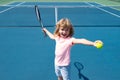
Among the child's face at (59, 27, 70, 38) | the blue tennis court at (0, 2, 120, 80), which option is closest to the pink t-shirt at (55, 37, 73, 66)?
the child's face at (59, 27, 70, 38)

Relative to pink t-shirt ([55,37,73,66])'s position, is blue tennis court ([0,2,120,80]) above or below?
below

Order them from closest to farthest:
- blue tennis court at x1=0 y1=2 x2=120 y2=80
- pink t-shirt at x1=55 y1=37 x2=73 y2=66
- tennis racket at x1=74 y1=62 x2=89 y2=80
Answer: pink t-shirt at x1=55 y1=37 x2=73 y2=66 < tennis racket at x1=74 y1=62 x2=89 y2=80 < blue tennis court at x1=0 y1=2 x2=120 y2=80

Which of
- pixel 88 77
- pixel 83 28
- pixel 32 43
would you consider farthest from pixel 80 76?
pixel 83 28

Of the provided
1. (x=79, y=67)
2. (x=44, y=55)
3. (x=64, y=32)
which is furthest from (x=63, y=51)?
(x=44, y=55)

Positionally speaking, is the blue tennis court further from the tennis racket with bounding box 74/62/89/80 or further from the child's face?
the child's face

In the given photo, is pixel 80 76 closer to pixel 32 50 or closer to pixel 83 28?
pixel 32 50

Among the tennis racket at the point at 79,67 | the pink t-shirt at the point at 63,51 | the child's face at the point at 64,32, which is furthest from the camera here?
the tennis racket at the point at 79,67

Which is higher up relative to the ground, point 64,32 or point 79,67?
point 64,32

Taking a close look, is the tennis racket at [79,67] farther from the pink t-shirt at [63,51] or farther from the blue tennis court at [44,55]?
the pink t-shirt at [63,51]

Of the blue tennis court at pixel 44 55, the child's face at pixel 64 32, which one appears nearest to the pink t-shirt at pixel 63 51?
the child's face at pixel 64 32

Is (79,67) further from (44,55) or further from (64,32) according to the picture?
(64,32)

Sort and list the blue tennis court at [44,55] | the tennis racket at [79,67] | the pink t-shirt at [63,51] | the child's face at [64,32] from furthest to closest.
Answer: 1. the blue tennis court at [44,55]
2. the tennis racket at [79,67]
3. the pink t-shirt at [63,51]
4. the child's face at [64,32]

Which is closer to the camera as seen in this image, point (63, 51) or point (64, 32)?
point (64, 32)

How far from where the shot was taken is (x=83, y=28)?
13922mm
